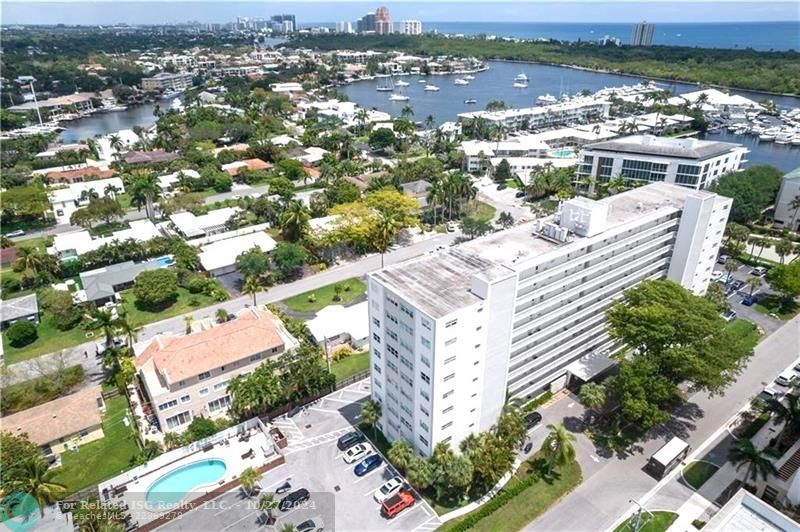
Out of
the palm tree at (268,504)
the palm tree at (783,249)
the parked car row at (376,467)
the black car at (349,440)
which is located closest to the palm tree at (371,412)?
the black car at (349,440)

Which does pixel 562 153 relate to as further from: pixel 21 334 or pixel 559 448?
pixel 21 334

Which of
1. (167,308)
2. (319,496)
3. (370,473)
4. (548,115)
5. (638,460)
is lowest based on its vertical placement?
(319,496)

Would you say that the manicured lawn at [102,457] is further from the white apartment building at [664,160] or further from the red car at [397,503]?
the white apartment building at [664,160]

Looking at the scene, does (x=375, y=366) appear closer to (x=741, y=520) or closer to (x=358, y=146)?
(x=741, y=520)

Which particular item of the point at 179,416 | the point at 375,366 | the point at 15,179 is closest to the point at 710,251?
the point at 375,366

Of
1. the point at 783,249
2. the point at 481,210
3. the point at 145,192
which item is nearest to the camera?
the point at 783,249

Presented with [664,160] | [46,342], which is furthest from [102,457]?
[664,160]

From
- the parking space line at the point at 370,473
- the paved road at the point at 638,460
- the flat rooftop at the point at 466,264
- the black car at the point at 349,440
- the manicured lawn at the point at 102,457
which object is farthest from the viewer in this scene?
the black car at the point at 349,440
